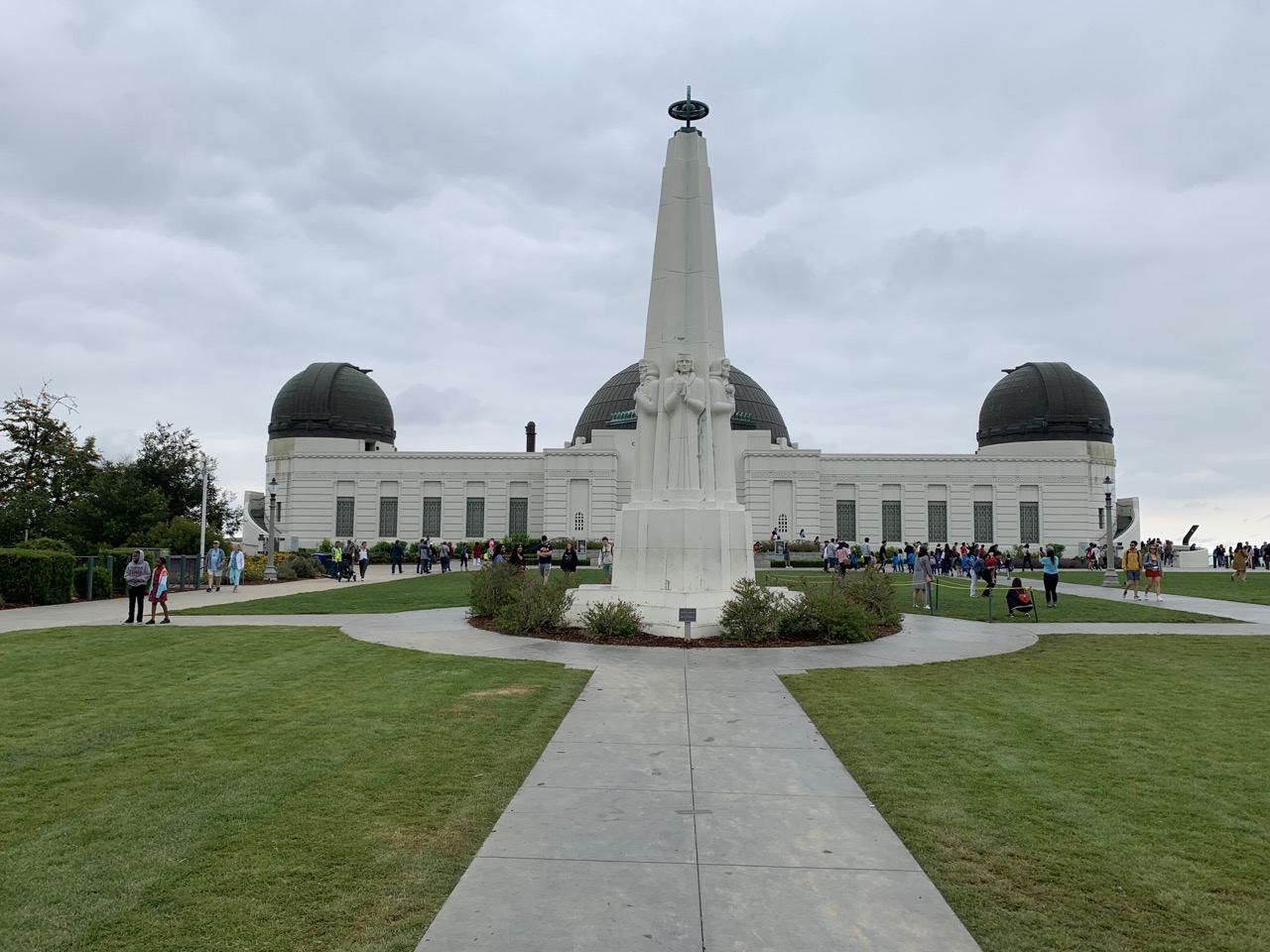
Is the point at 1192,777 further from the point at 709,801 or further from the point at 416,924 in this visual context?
the point at 416,924

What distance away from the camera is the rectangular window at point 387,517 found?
57281 mm

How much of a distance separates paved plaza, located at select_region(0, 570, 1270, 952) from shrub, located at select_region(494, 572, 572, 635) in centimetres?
506

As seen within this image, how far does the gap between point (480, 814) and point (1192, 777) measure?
528 centimetres

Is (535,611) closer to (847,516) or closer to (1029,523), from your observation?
(847,516)

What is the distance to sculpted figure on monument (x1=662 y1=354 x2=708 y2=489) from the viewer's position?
51.8ft

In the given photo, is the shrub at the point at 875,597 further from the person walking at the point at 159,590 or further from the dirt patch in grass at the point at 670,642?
the person walking at the point at 159,590

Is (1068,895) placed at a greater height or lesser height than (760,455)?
lesser

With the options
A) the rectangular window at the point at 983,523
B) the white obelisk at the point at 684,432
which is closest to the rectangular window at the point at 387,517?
the rectangular window at the point at 983,523

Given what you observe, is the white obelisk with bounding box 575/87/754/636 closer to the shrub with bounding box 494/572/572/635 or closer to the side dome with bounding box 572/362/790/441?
the shrub with bounding box 494/572/572/635

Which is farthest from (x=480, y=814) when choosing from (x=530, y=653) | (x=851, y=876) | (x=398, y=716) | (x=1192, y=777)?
(x=530, y=653)

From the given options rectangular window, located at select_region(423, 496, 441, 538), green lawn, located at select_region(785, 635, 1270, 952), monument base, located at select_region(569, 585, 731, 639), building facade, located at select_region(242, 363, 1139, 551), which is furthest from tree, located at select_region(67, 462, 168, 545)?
green lawn, located at select_region(785, 635, 1270, 952)

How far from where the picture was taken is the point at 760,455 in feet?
185

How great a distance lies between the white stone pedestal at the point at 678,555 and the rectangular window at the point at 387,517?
4412 centimetres

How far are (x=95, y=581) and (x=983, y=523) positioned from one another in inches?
2016
